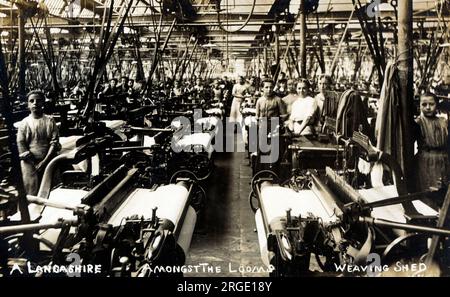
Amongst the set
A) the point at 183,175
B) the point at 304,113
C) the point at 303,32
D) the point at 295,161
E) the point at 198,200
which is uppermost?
the point at 303,32

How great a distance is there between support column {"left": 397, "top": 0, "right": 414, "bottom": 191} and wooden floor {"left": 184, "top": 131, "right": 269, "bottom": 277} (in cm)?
144

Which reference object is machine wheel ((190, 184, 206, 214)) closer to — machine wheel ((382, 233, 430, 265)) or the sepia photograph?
the sepia photograph

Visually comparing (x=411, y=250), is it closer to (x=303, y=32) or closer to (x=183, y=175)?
(x=183, y=175)

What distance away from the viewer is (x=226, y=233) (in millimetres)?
4699

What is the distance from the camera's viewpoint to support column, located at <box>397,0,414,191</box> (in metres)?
2.95

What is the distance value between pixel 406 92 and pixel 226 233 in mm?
2507

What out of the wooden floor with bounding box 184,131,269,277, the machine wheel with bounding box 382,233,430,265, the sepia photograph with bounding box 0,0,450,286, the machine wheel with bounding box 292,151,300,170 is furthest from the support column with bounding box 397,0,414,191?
the machine wheel with bounding box 292,151,300,170

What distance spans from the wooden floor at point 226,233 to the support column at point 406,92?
1.44 meters

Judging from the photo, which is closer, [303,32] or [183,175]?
[183,175]

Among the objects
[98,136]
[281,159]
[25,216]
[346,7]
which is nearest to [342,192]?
[25,216]

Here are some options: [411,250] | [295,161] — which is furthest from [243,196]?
[411,250]

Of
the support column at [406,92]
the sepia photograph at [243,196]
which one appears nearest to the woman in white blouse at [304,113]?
the sepia photograph at [243,196]

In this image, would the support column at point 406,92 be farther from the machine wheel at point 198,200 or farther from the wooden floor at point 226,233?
the machine wheel at point 198,200

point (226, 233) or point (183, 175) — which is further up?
point (183, 175)
